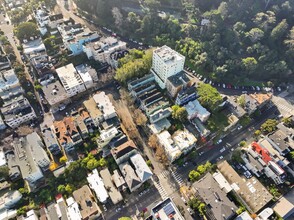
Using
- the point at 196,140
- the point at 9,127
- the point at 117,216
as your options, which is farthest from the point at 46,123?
the point at 196,140

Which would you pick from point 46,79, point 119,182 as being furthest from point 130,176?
point 46,79

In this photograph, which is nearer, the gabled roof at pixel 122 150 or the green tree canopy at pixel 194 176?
the gabled roof at pixel 122 150

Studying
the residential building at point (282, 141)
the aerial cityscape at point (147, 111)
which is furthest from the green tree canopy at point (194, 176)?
the residential building at point (282, 141)

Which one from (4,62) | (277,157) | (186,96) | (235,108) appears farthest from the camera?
(4,62)

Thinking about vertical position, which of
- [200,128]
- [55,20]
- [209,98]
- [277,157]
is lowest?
[200,128]

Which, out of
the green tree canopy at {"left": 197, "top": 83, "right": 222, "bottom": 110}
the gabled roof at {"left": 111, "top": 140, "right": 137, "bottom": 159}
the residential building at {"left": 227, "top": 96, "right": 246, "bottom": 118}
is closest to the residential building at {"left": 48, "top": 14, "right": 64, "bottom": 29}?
the gabled roof at {"left": 111, "top": 140, "right": 137, "bottom": 159}

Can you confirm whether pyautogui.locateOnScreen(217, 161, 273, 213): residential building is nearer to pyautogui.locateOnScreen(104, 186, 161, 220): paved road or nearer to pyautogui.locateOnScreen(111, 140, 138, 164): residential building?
pyautogui.locateOnScreen(104, 186, 161, 220): paved road

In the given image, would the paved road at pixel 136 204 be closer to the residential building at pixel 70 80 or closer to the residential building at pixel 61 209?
the residential building at pixel 61 209

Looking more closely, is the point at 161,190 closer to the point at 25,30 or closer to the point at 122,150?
the point at 122,150
